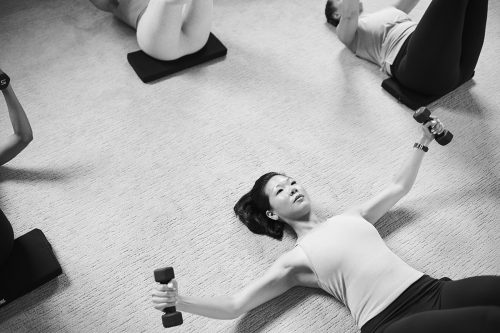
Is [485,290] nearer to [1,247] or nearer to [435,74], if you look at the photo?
[435,74]

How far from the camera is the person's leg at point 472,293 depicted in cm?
145

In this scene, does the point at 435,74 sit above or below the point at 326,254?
above

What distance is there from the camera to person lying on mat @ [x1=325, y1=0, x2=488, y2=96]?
2.27 meters

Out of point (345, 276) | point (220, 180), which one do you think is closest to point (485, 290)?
point (345, 276)

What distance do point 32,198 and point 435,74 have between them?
190 centimetres

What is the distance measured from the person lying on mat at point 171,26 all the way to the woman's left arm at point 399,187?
1.24m

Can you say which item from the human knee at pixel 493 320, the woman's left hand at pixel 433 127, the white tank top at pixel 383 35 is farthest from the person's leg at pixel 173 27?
the human knee at pixel 493 320

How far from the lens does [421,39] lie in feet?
7.74

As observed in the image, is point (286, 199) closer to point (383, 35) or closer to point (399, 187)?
point (399, 187)

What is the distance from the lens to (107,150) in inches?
90.7

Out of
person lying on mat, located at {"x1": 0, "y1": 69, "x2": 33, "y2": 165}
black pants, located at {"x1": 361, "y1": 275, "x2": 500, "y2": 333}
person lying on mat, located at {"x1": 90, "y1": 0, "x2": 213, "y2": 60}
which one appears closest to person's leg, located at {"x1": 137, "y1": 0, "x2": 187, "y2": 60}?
person lying on mat, located at {"x1": 90, "y1": 0, "x2": 213, "y2": 60}

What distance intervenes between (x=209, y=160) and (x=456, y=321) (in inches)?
49.6

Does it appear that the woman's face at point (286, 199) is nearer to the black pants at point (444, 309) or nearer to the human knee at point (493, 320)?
the black pants at point (444, 309)

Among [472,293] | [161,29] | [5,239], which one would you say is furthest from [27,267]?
[472,293]
